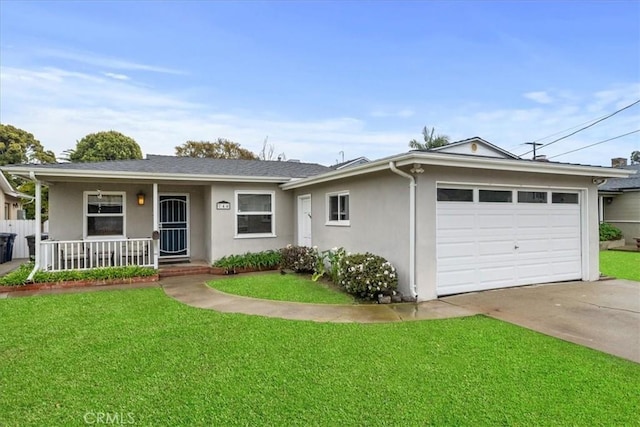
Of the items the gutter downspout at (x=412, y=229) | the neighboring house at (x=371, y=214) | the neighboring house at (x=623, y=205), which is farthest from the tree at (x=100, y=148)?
the neighboring house at (x=623, y=205)

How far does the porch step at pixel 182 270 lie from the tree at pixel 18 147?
987 inches

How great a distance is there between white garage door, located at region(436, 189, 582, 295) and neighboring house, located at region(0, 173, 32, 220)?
19.5 meters

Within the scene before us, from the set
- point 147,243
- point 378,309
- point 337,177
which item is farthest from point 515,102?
point 147,243

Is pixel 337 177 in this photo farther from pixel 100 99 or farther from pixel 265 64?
pixel 100 99

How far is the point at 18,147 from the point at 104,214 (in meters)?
23.5

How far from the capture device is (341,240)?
9242 mm

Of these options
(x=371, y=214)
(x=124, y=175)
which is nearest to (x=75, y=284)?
(x=124, y=175)

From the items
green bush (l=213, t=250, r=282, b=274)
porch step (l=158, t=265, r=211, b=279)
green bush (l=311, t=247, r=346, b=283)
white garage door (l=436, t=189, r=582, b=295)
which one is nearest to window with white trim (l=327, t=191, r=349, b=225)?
green bush (l=311, t=247, r=346, b=283)

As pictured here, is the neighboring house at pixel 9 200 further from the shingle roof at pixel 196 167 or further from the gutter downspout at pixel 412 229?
the gutter downspout at pixel 412 229

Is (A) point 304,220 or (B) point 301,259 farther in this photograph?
(A) point 304,220

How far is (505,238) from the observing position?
302 inches

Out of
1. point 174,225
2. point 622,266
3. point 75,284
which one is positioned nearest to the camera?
point 75,284

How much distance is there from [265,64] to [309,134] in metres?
11.5

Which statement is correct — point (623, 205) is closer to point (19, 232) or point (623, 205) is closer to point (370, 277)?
point (370, 277)
